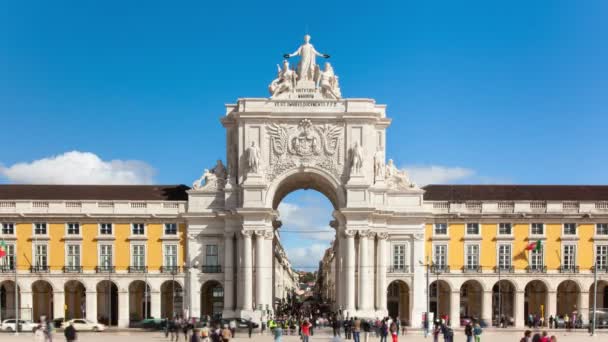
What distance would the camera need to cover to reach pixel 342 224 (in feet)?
248

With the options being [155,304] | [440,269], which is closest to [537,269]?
[440,269]

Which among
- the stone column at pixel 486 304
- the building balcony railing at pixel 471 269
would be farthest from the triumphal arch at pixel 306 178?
the stone column at pixel 486 304

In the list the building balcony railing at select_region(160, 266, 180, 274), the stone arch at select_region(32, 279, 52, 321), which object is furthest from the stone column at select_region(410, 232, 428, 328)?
the stone arch at select_region(32, 279, 52, 321)

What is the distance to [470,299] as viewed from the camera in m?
80.1

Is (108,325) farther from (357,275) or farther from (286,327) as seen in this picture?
(357,275)

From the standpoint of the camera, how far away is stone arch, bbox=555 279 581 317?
78250mm

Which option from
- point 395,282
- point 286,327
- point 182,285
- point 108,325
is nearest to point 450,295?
point 395,282

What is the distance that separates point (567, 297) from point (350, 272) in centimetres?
2152

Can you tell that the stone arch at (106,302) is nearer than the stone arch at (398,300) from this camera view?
Yes

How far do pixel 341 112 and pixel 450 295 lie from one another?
19449 mm

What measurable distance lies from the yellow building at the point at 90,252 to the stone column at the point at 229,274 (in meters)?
4.19

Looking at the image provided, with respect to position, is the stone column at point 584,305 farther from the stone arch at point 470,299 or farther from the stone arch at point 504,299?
the stone arch at point 470,299

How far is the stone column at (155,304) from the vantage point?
7694 cm

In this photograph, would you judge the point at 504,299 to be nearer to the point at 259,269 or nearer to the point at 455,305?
the point at 455,305
